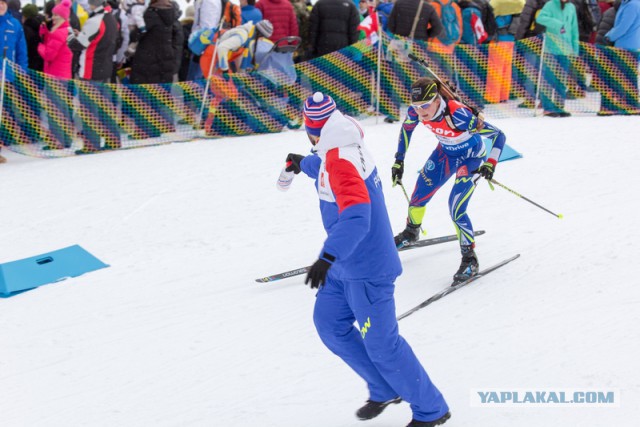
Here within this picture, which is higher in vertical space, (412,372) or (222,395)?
(412,372)

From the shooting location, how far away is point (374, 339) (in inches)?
173

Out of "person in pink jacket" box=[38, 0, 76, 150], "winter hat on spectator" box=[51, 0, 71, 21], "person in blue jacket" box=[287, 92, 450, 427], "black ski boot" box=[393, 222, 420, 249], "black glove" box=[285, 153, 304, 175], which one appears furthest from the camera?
"winter hat on spectator" box=[51, 0, 71, 21]

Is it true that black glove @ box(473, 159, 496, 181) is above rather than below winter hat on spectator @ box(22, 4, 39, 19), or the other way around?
below

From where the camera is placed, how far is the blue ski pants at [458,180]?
678 cm

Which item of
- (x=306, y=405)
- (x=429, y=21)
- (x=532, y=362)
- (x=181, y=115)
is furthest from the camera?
(x=429, y=21)

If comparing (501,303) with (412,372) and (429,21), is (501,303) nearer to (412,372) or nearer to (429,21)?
(412,372)

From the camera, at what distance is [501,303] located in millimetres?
6402

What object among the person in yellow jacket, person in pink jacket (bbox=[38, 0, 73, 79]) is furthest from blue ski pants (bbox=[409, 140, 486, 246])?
person in pink jacket (bbox=[38, 0, 73, 79])

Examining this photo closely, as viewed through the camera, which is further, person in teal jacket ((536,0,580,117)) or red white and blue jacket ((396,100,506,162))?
person in teal jacket ((536,0,580,117))

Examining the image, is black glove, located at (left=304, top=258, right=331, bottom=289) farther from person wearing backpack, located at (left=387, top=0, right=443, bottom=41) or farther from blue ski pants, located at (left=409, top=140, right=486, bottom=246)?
person wearing backpack, located at (left=387, top=0, right=443, bottom=41)

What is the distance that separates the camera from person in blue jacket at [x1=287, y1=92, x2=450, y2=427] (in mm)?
4344

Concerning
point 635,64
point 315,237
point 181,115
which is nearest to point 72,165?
point 181,115

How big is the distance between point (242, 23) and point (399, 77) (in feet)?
7.32

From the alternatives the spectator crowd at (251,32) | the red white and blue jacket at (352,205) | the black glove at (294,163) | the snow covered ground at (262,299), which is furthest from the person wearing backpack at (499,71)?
the red white and blue jacket at (352,205)
